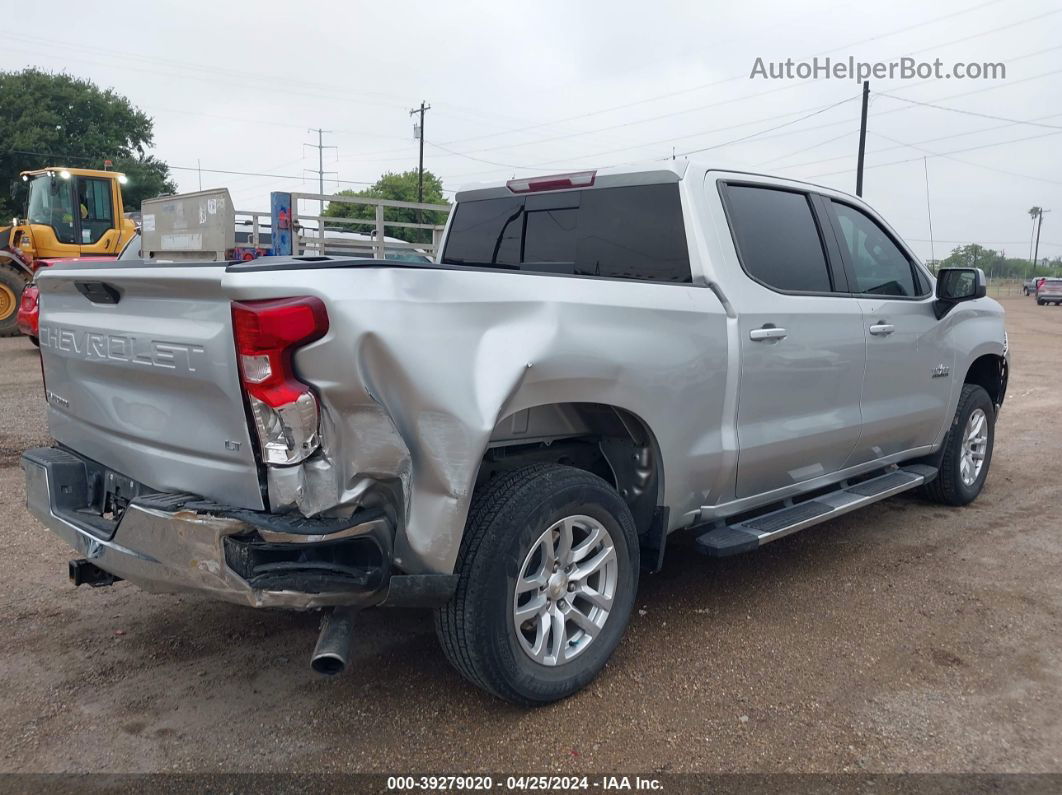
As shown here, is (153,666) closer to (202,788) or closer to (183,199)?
(202,788)

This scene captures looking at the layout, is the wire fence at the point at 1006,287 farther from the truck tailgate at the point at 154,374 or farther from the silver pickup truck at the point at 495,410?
the truck tailgate at the point at 154,374

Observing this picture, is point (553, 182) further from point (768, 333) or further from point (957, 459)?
point (957, 459)

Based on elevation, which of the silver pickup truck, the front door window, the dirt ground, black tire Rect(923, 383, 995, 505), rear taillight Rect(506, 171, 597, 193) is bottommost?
the dirt ground

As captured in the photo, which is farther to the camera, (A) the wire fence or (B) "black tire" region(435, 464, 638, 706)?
(A) the wire fence

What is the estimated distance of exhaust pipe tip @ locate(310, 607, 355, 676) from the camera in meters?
2.59

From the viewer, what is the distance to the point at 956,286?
16.6ft

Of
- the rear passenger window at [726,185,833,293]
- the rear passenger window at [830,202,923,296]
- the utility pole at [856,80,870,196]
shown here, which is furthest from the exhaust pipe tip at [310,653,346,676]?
the utility pole at [856,80,870,196]

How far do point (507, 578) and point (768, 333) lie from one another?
5.64 ft

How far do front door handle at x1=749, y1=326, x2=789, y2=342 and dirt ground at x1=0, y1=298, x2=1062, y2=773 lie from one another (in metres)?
1.29

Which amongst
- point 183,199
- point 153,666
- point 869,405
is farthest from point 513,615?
point 183,199

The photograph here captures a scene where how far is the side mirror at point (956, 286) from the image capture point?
16.6 ft

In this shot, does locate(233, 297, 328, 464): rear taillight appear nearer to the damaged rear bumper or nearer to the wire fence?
the damaged rear bumper

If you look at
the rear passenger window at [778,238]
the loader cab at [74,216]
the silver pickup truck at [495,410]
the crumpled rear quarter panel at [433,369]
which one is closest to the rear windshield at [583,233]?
the silver pickup truck at [495,410]

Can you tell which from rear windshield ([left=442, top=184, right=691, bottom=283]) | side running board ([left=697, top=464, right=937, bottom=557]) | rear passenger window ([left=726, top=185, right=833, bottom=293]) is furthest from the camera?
rear passenger window ([left=726, top=185, right=833, bottom=293])
